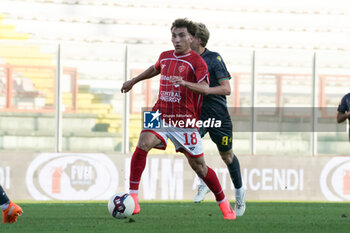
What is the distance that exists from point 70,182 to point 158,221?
5.15 meters

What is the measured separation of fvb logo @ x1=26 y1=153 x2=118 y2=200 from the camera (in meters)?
12.3

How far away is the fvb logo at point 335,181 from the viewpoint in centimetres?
1316

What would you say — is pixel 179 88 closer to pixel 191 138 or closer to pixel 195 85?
pixel 195 85

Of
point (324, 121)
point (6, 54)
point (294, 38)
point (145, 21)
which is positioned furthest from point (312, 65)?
point (6, 54)

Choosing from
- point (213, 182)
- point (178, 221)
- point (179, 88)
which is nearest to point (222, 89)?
point (179, 88)

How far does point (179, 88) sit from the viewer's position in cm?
704

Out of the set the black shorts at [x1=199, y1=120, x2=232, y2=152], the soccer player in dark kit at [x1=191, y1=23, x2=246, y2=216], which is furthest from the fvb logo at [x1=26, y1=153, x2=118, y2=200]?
the black shorts at [x1=199, y1=120, x2=232, y2=152]

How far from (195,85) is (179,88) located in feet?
1.12

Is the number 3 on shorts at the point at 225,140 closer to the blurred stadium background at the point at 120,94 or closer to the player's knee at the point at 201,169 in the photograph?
the player's knee at the point at 201,169

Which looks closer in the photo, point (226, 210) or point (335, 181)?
point (226, 210)

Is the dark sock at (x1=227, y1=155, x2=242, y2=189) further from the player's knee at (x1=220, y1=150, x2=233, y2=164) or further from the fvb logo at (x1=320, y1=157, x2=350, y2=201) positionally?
the fvb logo at (x1=320, y1=157, x2=350, y2=201)

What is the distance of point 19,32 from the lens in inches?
601

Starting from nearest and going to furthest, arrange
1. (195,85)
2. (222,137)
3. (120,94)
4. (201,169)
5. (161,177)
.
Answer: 1. (195,85)
2. (201,169)
3. (222,137)
4. (161,177)
5. (120,94)

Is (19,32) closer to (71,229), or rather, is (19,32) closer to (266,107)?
(266,107)
